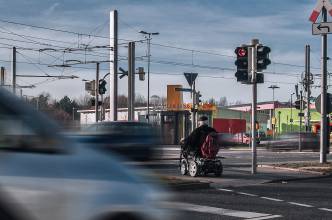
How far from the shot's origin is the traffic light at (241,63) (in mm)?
19156

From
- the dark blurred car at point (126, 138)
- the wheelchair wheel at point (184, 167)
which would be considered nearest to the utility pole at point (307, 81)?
the wheelchair wheel at point (184, 167)

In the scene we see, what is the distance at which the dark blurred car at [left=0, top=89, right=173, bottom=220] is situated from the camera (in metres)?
3.18

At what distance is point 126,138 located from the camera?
6102 millimetres

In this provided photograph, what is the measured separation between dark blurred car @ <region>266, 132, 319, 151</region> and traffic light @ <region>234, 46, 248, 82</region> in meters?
23.5

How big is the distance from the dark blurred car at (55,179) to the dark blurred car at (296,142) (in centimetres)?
3905

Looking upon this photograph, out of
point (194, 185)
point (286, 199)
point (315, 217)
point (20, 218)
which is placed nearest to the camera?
point (20, 218)

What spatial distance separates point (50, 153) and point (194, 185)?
11143mm

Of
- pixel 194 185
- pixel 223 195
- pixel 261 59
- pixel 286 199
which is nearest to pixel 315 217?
pixel 286 199

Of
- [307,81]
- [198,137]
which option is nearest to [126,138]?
[198,137]

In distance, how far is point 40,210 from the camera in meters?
3.19

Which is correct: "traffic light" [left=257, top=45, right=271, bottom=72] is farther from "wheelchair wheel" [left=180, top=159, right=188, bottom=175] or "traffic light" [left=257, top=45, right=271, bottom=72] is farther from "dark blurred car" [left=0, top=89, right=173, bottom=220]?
"dark blurred car" [left=0, top=89, right=173, bottom=220]

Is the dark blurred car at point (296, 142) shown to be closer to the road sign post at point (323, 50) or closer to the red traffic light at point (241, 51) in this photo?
the road sign post at point (323, 50)

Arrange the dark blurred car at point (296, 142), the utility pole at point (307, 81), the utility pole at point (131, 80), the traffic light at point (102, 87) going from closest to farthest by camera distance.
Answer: the utility pole at point (131, 80)
the traffic light at point (102, 87)
the dark blurred car at point (296, 142)
the utility pole at point (307, 81)

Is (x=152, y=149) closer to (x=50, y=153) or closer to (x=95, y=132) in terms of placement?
(x=95, y=132)
